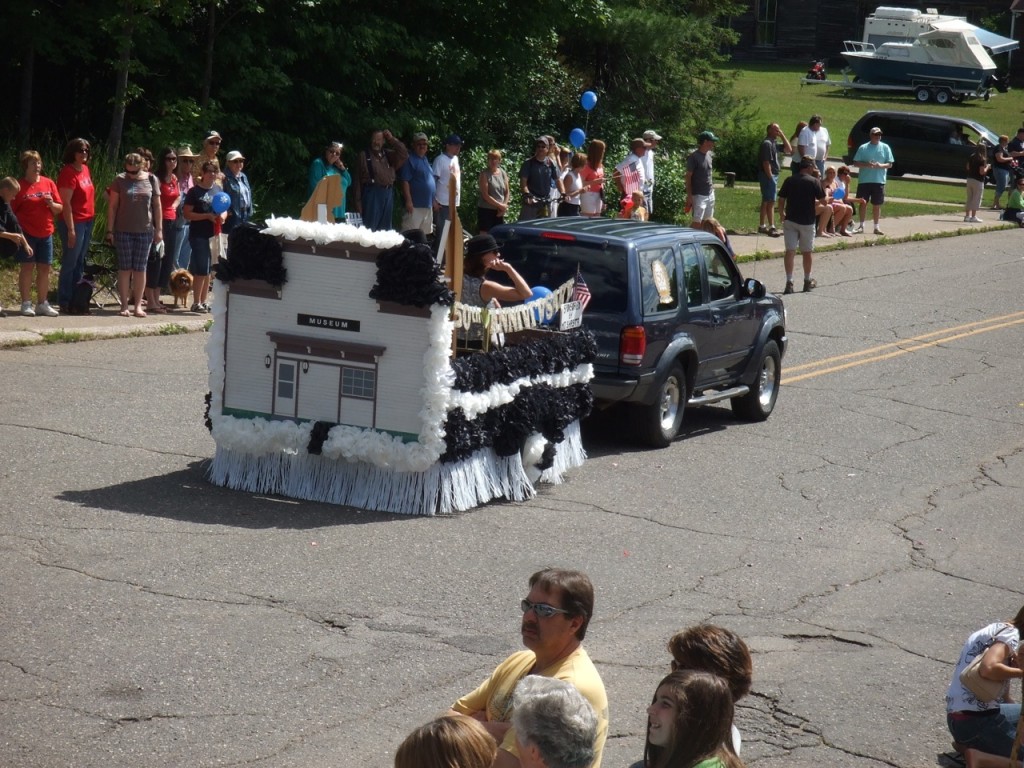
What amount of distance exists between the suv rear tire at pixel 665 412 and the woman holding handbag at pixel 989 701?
5.63 metres

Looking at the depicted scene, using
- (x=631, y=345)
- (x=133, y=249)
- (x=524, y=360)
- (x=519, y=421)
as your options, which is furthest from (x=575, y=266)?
(x=133, y=249)

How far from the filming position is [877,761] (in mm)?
6414

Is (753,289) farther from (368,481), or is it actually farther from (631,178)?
(631,178)

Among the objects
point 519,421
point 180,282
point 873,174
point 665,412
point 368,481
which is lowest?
point 368,481

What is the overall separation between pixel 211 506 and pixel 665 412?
4.32 metres

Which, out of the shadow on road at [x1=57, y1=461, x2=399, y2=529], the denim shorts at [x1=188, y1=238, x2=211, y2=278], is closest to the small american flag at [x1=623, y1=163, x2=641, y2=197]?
the denim shorts at [x1=188, y1=238, x2=211, y2=278]

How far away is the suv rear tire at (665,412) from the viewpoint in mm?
11922

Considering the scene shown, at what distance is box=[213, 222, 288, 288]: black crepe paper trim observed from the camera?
9.69 metres

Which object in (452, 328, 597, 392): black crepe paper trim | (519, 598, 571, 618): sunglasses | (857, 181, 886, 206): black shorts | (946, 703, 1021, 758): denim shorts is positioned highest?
(857, 181, 886, 206): black shorts

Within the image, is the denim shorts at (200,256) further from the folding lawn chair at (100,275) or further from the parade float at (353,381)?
the parade float at (353,381)

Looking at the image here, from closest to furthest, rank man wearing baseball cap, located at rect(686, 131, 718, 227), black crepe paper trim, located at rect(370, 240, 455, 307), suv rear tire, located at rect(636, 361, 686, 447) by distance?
black crepe paper trim, located at rect(370, 240, 455, 307) → suv rear tire, located at rect(636, 361, 686, 447) → man wearing baseball cap, located at rect(686, 131, 718, 227)

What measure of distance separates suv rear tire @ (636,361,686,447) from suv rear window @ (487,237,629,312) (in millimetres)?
839

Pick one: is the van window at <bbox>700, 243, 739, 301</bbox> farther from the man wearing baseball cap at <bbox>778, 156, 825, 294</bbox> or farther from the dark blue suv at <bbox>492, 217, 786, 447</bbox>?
the man wearing baseball cap at <bbox>778, 156, 825, 294</bbox>

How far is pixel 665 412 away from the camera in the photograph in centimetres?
1221
